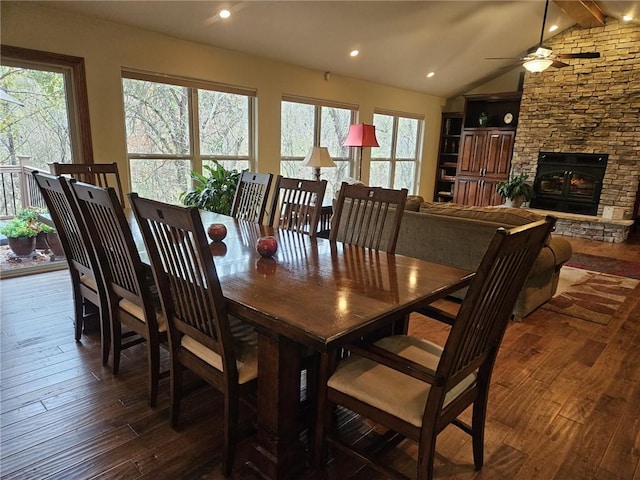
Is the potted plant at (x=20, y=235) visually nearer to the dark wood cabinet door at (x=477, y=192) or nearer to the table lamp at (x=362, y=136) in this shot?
the table lamp at (x=362, y=136)

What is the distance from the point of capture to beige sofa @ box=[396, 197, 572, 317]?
3.15 metres

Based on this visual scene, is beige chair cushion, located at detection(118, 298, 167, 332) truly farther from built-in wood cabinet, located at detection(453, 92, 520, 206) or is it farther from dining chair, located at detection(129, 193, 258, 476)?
built-in wood cabinet, located at detection(453, 92, 520, 206)

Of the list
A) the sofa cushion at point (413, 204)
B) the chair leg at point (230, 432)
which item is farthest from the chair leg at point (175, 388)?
the sofa cushion at point (413, 204)

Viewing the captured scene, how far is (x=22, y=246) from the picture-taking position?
13.1 feet

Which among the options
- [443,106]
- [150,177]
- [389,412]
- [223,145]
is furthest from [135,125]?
[443,106]

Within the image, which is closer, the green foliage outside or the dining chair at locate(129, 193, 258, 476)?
the dining chair at locate(129, 193, 258, 476)

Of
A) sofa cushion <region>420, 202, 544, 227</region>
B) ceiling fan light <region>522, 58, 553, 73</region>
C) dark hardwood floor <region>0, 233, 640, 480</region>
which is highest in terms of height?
ceiling fan light <region>522, 58, 553, 73</region>

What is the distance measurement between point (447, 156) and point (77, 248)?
316 inches

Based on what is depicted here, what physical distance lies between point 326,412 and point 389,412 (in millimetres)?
301

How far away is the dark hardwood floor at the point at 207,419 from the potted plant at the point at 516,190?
4704mm

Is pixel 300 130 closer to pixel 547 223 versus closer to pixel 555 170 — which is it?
pixel 555 170

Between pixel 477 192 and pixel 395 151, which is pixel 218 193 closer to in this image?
pixel 395 151

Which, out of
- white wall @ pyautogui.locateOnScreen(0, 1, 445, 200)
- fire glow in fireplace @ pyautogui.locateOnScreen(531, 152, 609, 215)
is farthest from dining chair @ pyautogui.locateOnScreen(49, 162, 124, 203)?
fire glow in fireplace @ pyautogui.locateOnScreen(531, 152, 609, 215)

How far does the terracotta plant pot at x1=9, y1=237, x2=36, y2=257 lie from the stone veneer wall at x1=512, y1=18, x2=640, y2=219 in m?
7.58
